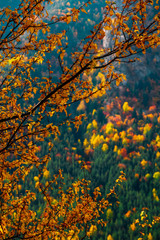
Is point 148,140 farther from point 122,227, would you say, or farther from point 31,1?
point 31,1

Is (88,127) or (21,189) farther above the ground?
(88,127)

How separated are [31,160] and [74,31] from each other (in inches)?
1397

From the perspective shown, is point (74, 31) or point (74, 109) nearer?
point (74, 109)

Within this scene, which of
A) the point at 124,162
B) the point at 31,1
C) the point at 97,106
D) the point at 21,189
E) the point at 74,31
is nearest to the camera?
the point at 31,1

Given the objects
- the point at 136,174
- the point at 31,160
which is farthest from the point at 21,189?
the point at 31,160

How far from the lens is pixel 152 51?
2712cm

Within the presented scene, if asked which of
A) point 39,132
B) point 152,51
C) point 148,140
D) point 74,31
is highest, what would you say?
point 74,31

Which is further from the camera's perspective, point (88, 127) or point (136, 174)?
point (88, 127)

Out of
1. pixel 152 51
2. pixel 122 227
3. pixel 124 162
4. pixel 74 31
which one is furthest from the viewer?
pixel 74 31

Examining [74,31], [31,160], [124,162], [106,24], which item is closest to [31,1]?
[106,24]

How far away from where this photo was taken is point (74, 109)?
2738cm

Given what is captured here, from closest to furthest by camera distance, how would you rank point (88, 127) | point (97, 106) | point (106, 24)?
point (106, 24) < point (88, 127) < point (97, 106)

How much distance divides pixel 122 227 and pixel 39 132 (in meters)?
10.8

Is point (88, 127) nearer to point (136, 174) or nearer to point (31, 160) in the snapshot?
point (136, 174)
